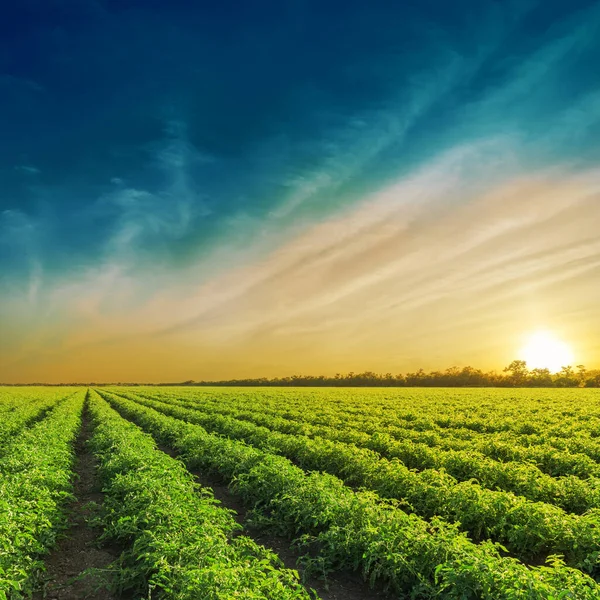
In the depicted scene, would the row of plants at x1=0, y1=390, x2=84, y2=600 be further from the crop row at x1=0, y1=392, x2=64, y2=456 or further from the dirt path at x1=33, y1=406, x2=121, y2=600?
the crop row at x1=0, y1=392, x2=64, y2=456

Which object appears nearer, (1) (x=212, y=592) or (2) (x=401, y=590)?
(1) (x=212, y=592)

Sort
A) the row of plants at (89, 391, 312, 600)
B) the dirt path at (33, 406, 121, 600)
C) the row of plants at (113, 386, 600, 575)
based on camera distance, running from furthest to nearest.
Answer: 1. the row of plants at (113, 386, 600, 575)
2. the dirt path at (33, 406, 121, 600)
3. the row of plants at (89, 391, 312, 600)

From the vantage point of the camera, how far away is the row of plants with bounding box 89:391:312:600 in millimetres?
5555

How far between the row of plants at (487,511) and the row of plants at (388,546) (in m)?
0.42

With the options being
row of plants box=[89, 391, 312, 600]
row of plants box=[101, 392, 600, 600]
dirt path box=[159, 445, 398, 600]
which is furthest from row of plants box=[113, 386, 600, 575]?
row of plants box=[89, 391, 312, 600]

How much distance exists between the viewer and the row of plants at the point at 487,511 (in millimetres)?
7949

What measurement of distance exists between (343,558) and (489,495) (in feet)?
11.7

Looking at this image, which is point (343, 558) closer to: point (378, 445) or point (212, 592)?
point (212, 592)

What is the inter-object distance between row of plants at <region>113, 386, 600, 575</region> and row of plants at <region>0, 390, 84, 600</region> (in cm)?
696

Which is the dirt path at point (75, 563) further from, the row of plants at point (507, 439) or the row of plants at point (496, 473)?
the row of plants at point (507, 439)

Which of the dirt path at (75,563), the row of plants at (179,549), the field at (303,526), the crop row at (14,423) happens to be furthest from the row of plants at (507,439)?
the crop row at (14,423)

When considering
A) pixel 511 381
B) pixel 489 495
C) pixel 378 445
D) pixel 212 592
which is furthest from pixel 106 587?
pixel 511 381

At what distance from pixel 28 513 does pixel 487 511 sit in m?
8.95

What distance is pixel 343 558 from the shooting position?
833cm
